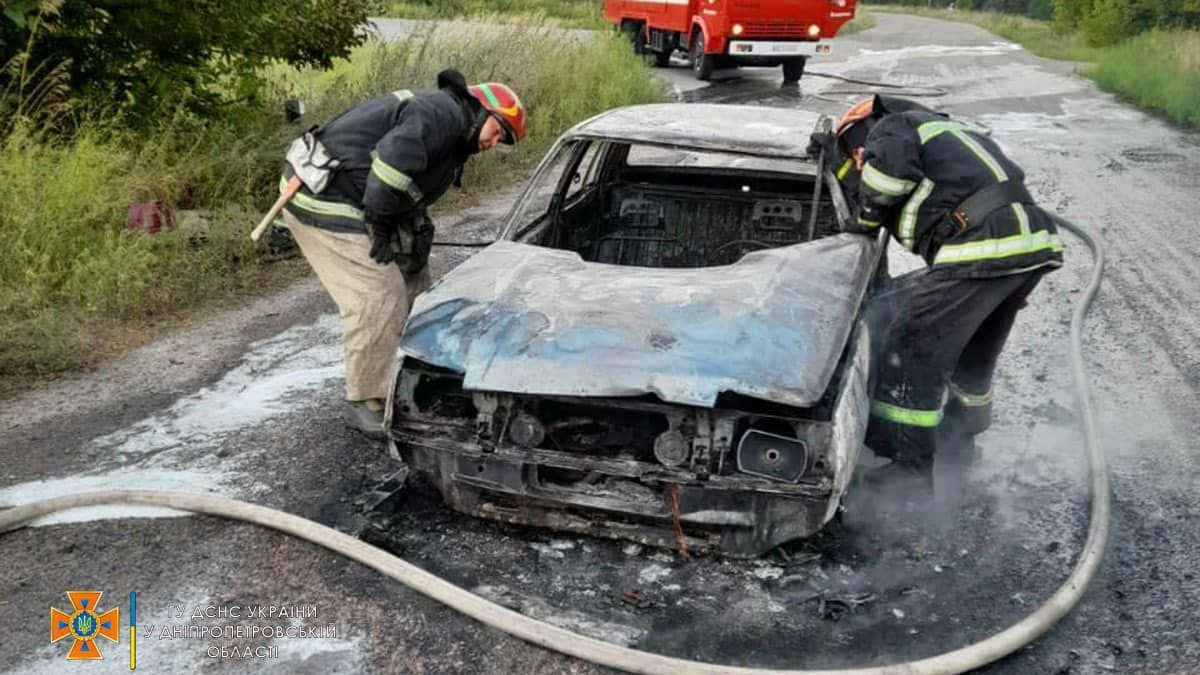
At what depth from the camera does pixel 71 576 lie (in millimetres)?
3217

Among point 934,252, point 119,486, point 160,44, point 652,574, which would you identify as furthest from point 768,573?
point 160,44

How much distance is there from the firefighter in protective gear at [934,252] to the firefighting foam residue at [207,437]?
2.52 m

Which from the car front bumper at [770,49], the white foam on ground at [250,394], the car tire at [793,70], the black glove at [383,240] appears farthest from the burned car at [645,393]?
the car tire at [793,70]

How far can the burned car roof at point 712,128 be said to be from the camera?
4.34 metres

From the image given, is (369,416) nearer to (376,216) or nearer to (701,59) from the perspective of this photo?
(376,216)

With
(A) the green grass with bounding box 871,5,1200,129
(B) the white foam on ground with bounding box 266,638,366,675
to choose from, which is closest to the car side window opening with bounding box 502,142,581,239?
(B) the white foam on ground with bounding box 266,638,366,675

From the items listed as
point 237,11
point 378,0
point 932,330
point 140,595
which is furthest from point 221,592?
point 378,0

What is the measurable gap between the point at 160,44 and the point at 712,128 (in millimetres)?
4423

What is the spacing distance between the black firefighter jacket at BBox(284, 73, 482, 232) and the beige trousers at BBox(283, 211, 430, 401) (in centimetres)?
8

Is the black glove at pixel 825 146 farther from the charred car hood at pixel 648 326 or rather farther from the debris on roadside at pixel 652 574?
the debris on roadside at pixel 652 574

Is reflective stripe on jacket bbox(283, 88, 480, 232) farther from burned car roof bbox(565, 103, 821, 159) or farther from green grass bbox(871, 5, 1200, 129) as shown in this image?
green grass bbox(871, 5, 1200, 129)

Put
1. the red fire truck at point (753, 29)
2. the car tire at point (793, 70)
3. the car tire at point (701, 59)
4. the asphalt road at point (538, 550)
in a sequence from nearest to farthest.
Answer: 1. the asphalt road at point (538, 550)
2. the red fire truck at point (753, 29)
3. the car tire at point (701, 59)
4. the car tire at point (793, 70)

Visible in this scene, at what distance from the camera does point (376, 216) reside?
12.9 feet

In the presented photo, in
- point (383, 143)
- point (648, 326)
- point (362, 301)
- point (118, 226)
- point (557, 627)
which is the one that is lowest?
point (557, 627)
